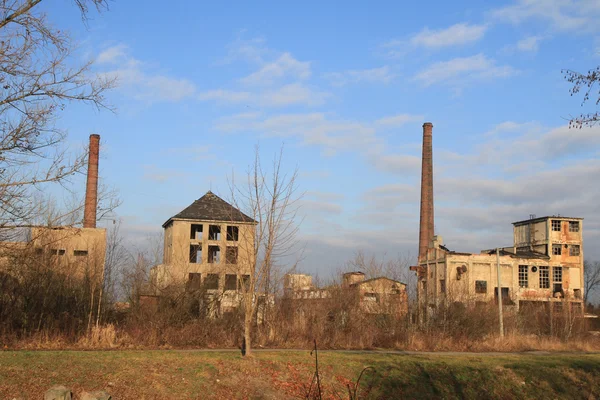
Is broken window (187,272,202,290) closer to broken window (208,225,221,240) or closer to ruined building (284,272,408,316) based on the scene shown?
ruined building (284,272,408,316)

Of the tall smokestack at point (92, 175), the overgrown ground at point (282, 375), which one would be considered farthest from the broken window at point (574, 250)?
the tall smokestack at point (92, 175)

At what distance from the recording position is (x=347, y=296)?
3002 cm

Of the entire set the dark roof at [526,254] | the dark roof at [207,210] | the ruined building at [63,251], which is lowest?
the ruined building at [63,251]

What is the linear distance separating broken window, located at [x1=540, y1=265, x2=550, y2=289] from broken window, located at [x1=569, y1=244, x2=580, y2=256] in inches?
140

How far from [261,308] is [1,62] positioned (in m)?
16.9

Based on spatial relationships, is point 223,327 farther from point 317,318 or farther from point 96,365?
point 96,365

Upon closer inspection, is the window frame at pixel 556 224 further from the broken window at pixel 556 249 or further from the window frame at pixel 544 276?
the window frame at pixel 544 276

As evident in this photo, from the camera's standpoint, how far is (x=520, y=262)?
59.1 metres

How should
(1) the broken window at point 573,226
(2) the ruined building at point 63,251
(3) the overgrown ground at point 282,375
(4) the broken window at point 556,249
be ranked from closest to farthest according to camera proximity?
1. (3) the overgrown ground at point 282,375
2. (2) the ruined building at point 63,251
3. (4) the broken window at point 556,249
4. (1) the broken window at point 573,226

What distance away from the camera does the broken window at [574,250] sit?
61.5 m

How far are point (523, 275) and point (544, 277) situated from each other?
2.43m

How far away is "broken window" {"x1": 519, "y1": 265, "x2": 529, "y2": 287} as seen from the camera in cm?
5944

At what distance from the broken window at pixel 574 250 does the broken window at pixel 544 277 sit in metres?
3.56

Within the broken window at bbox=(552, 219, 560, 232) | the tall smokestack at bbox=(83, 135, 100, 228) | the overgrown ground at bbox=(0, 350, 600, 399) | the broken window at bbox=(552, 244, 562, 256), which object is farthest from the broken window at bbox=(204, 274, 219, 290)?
the broken window at bbox=(552, 219, 560, 232)
